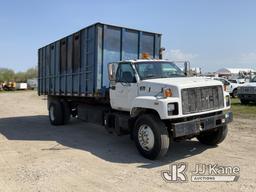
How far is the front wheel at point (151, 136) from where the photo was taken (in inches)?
268

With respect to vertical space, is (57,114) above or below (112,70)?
below

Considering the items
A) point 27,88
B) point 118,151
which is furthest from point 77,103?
point 27,88

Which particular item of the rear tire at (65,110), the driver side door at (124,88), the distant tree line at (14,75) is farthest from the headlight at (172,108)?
the distant tree line at (14,75)

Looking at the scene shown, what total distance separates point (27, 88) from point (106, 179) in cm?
7171

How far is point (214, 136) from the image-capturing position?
323 inches

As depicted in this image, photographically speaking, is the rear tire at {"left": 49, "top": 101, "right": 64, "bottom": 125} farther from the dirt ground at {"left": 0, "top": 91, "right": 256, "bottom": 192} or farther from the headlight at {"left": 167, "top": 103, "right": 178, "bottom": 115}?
the headlight at {"left": 167, "top": 103, "right": 178, "bottom": 115}

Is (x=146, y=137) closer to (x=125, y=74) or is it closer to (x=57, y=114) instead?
(x=125, y=74)

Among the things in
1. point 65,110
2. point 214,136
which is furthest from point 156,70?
point 65,110

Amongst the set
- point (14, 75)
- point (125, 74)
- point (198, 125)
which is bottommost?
point (198, 125)

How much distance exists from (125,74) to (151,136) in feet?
6.57

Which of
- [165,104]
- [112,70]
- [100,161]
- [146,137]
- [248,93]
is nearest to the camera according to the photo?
[165,104]

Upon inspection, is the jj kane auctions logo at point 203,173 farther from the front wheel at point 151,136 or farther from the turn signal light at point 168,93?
the turn signal light at point 168,93

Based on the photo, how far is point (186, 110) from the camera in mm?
6844

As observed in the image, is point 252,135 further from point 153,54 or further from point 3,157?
point 3,157
